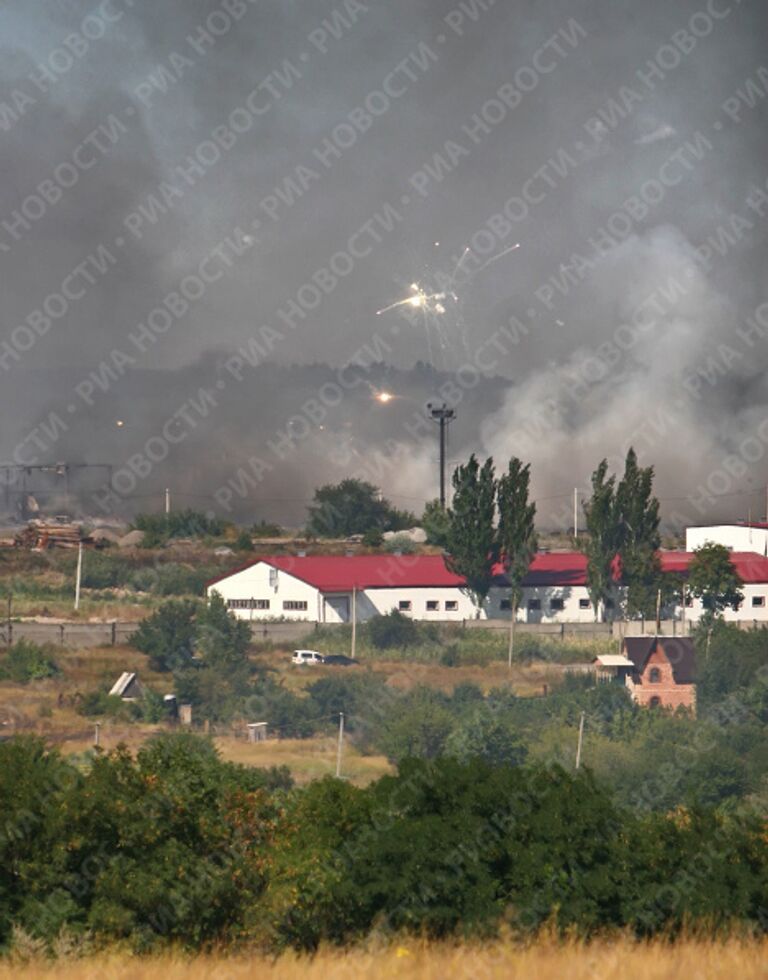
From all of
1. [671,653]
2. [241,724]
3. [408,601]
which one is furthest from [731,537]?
[241,724]

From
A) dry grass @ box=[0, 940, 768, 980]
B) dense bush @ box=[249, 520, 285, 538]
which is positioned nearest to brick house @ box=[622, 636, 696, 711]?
dense bush @ box=[249, 520, 285, 538]

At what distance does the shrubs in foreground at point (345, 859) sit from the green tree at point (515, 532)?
189 feet

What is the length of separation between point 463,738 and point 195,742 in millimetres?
9882

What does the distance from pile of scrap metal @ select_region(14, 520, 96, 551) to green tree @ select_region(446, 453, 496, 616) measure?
2730 centimetres

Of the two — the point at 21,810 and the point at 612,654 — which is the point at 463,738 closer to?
the point at 612,654

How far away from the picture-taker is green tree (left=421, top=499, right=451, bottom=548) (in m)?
97.2

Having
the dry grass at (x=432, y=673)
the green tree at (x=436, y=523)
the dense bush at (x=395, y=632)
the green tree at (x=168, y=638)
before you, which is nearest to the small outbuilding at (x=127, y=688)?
the green tree at (x=168, y=638)

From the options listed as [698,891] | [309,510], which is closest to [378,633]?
[309,510]

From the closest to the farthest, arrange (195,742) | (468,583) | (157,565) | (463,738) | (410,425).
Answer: (195,742) < (463,738) < (468,583) < (157,565) < (410,425)

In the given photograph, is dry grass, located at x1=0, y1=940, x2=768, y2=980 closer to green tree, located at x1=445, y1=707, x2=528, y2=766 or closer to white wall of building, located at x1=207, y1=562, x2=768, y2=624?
green tree, located at x1=445, y1=707, x2=528, y2=766

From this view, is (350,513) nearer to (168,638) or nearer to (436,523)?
(436,523)

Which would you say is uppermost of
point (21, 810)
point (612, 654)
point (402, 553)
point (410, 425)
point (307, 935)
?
point (410, 425)

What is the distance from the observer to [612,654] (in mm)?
81062

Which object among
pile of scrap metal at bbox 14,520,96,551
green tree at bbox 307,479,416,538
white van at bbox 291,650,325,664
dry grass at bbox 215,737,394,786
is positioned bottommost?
dry grass at bbox 215,737,394,786
